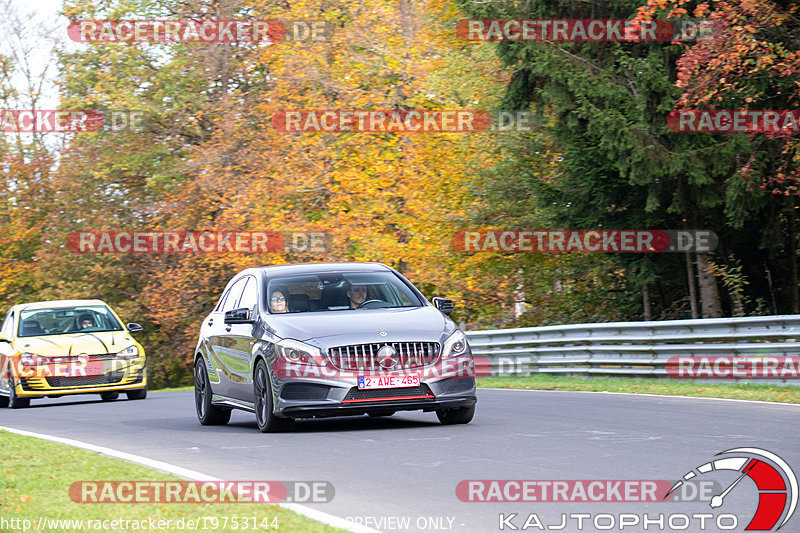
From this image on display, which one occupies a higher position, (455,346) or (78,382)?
(455,346)

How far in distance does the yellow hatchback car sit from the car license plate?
1002 cm

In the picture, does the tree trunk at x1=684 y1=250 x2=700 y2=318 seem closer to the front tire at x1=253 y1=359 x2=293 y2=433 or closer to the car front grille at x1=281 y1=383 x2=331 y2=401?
the front tire at x1=253 y1=359 x2=293 y2=433

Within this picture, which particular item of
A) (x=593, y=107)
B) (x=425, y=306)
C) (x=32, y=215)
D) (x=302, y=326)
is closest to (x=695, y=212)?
(x=593, y=107)

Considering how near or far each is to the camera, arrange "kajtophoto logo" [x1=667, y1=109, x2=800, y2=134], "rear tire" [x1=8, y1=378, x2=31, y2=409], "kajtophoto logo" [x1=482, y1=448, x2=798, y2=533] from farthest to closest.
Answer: "rear tire" [x1=8, y1=378, x2=31, y2=409] < "kajtophoto logo" [x1=667, y1=109, x2=800, y2=134] < "kajtophoto logo" [x1=482, y1=448, x2=798, y2=533]

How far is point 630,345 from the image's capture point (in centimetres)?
2048

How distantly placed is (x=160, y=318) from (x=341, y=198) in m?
13.4

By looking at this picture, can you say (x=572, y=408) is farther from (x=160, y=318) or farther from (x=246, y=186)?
(x=160, y=318)

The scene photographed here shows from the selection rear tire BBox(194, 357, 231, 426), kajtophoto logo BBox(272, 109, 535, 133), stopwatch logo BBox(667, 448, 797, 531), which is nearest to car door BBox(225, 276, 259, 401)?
rear tire BBox(194, 357, 231, 426)

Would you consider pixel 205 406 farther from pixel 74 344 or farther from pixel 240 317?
pixel 74 344

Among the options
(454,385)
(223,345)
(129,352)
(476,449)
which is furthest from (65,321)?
(476,449)

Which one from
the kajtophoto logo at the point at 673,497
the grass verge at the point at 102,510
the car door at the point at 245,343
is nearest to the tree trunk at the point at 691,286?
the car door at the point at 245,343

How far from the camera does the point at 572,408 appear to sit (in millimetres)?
14664

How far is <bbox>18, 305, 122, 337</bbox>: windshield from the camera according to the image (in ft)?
69.6

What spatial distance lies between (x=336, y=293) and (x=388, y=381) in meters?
1.67
